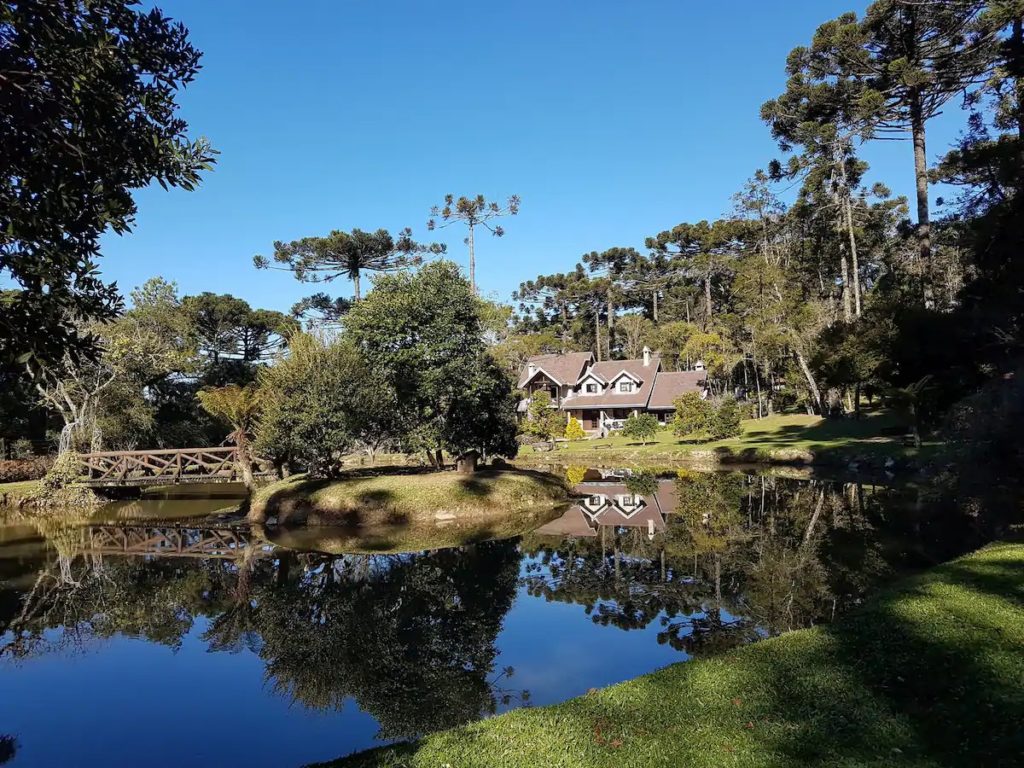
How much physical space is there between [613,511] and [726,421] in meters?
21.7

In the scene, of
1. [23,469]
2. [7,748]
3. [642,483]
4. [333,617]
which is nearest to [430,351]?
[333,617]

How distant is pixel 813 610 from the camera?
37.5 ft

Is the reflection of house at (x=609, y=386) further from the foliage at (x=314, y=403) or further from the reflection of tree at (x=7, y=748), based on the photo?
the reflection of tree at (x=7, y=748)

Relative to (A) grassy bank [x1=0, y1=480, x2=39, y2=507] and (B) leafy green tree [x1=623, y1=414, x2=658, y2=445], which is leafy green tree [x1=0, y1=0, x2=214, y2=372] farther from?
(B) leafy green tree [x1=623, y1=414, x2=658, y2=445]

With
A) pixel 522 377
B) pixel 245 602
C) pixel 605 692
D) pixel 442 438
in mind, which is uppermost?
pixel 522 377

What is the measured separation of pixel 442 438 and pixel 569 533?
24.8 ft

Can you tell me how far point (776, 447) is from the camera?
124 feet

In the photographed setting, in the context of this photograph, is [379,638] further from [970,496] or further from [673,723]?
[970,496]

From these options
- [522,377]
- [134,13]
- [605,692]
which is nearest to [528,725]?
[605,692]

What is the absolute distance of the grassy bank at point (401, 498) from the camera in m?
23.3

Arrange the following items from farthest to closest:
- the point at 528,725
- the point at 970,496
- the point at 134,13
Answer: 1. the point at 970,496
2. the point at 528,725
3. the point at 134,13

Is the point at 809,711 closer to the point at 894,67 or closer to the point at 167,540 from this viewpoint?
the point at 167,540

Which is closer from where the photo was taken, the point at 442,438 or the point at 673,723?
the point at 673,723

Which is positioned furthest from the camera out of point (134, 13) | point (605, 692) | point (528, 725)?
point (605, 692)
